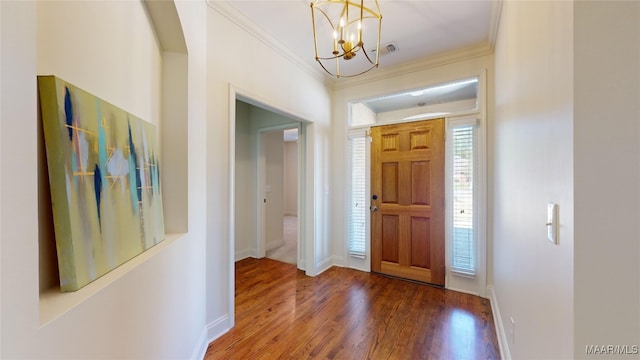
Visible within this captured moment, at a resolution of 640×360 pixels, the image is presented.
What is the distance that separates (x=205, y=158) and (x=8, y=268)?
1.51m

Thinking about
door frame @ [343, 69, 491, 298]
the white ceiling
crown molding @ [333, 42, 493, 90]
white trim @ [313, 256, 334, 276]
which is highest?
the white ceiling

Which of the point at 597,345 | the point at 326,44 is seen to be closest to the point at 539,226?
the point at 597,345

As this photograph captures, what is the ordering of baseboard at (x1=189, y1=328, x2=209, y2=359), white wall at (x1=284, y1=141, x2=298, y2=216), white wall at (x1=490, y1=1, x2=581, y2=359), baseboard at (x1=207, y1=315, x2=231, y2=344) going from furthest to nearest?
1. white wall at (x1=284, y1=141, x2=298, y2=216)
2. baseboard at (x1=207, y1=315, x2=231, y2=344)
3. baseboard at (x1=189, y1=328, x2=209, y2=359)
4. white wall at (x1=490, y1=1, x2=581, y2=359)

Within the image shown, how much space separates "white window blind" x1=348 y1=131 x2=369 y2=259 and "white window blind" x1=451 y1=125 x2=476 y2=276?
1094 millimetres

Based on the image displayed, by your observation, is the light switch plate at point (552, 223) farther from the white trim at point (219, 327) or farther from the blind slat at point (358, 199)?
the blind slat at point (358, 199)

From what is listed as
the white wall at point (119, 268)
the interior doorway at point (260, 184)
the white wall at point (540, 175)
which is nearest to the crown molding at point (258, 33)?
the white wall at point (119, 268)

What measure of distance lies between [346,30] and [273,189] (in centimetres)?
312

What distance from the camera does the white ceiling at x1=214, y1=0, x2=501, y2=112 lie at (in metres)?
2.12

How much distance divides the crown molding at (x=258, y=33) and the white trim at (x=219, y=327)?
2.53 meters

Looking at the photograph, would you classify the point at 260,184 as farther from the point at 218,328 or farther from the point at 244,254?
the point at 218,328

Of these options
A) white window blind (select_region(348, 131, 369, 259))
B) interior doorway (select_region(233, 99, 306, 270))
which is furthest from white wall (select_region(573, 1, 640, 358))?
interior doorway (select_region(233, 99, 306, 270))

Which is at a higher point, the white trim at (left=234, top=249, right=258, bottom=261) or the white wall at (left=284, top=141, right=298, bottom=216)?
the white wall at (left=284, top=141, right=298, bottom=216)

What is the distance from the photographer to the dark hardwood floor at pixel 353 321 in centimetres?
187

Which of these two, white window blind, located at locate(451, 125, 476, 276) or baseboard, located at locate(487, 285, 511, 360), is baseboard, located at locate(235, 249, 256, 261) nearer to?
white window blind, located at locate(451, 125, 476, 276)
